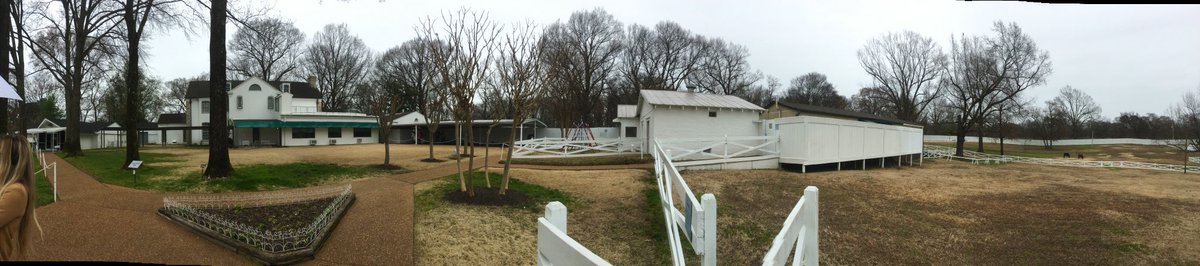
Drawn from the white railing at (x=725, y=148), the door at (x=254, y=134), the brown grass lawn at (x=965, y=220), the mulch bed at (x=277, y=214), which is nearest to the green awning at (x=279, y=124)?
the door at (x=254, y=134)

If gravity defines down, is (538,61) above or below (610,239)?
above

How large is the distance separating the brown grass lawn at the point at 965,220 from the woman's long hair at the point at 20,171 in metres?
5.92

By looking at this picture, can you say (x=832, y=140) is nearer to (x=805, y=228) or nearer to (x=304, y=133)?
(x=805, y=228)

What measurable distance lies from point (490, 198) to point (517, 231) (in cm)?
209

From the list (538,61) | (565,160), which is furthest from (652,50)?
(538,61)

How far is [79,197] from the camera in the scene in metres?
9.00

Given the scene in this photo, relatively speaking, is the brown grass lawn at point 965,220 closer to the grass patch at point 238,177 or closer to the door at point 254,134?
the grass patch at point 238,177

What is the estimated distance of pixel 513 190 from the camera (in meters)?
10.5

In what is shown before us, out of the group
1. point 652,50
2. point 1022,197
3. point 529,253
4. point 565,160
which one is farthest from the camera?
point 652,50

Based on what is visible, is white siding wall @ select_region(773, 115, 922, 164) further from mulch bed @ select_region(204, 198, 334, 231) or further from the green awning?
the green awning

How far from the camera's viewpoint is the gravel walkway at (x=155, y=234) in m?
5.40

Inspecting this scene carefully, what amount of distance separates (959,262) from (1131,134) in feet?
276

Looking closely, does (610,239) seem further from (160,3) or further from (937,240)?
(160,3)

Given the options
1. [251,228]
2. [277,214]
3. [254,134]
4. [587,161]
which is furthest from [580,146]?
[254,134]
